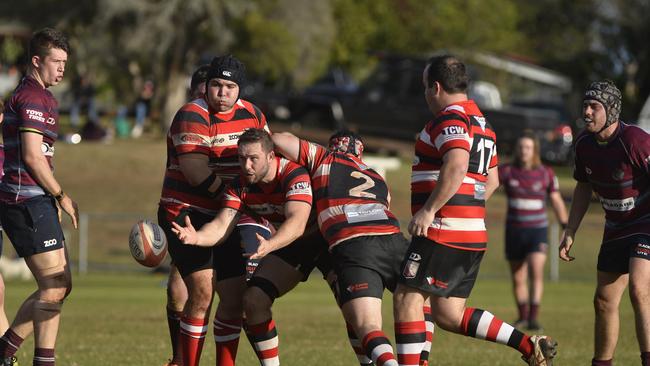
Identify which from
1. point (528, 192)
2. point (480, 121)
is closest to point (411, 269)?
point (480, 121)

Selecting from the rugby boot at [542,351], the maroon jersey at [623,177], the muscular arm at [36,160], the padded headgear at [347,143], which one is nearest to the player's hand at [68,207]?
the muscular arm at [36,160]

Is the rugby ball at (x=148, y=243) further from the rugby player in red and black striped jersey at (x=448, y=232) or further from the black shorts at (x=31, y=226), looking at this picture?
the rugby player in red and black striped jersey at (x=448, y=232)

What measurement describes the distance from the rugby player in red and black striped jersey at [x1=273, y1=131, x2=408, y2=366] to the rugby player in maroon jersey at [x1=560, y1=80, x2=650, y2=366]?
5.68 ft

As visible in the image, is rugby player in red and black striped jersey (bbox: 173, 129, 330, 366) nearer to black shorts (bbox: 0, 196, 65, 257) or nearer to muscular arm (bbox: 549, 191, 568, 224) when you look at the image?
black shorts (bbox: 0, 196, 65, 257)

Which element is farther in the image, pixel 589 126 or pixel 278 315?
pixel 278 315

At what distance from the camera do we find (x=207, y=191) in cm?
843

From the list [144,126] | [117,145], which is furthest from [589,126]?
[144,126]

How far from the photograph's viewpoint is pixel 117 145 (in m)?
37.4

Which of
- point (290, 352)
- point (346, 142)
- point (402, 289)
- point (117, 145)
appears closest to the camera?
point (402, 289)

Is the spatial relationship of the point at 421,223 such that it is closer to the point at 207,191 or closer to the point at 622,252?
the point at 207,191

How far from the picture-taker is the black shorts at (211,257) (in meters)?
8.44

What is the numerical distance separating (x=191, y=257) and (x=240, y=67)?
143 cm

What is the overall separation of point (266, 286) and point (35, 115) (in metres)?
2.01

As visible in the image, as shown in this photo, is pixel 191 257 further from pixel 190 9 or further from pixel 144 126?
pixel 144 126
